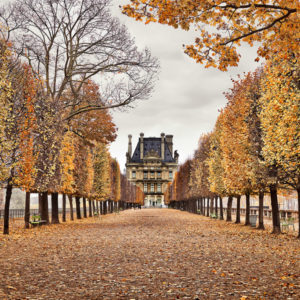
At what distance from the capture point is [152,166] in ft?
528

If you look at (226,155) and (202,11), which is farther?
(226,155)

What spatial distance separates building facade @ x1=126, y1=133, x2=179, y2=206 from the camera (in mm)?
159250

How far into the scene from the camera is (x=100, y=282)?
8.22 meters

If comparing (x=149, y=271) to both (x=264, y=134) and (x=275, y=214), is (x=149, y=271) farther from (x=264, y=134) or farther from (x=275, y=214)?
(x=264, y=134)

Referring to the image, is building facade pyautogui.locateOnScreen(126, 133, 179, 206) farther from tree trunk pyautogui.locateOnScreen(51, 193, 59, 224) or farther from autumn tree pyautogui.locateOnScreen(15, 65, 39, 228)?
autumn tree pyautogui.locateOnScreen(15, 65, 39, 228)

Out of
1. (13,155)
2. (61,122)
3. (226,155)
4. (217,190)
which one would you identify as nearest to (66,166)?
(61,122)

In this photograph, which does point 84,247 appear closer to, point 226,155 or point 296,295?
point 296,295

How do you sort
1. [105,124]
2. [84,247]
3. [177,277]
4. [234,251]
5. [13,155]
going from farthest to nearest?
1. [105,124]
2. [13,155]
3. [84,247]
4. [234,251]
5. [177,277]

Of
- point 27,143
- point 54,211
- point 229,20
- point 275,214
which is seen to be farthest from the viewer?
point 54,211

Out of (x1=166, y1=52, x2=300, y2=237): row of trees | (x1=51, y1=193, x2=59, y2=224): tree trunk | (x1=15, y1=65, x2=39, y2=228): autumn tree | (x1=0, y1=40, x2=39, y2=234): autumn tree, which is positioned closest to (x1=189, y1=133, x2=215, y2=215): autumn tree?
(x1=166, y1=52, x2=300, y2=237): row of trees

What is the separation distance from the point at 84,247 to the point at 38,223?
11.5m

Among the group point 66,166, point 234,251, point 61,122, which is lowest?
point 234,251

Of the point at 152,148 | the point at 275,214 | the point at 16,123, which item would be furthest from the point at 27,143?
the point at 152,148

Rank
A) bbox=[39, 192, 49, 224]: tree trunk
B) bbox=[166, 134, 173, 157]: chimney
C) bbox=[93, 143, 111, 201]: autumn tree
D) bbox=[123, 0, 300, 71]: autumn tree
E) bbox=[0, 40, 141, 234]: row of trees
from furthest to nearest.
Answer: bbox=[166, 134, 173, 157]: chimney → bbox=[93, 143, 111, 201]: autumn tree → bbox=[39, 192, 49, 224]: tree trunk → bbox=[0, 40, 141, 234]: row of trees → bbox=[123, 0, 300, 71]: autumn tree
